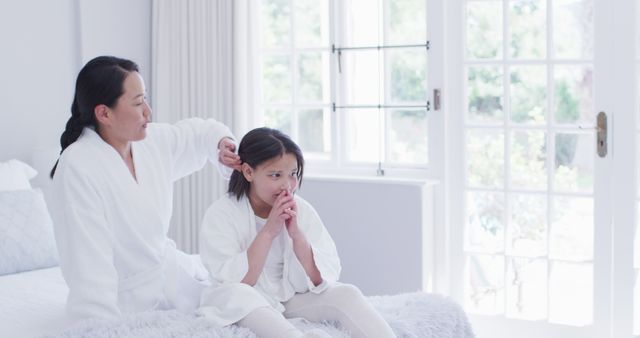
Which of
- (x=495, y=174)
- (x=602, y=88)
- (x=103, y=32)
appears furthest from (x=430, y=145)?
(x=103, y=32)

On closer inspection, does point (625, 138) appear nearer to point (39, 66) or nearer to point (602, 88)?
point (602, 88)

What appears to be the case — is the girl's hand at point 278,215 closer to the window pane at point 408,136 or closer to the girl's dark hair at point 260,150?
the girl's dark hair at point 260,150

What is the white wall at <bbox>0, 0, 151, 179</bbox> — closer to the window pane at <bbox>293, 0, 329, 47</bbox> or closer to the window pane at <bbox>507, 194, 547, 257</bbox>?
the window pane at <bbox>293, 0, 329, 47</bbox>

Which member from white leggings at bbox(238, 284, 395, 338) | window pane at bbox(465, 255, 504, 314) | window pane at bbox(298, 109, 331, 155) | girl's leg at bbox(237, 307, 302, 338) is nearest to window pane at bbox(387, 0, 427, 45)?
window pane at bbox(298, 109, 331, 155)

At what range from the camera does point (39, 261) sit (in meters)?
3.51

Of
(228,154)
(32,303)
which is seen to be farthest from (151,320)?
(32,303)

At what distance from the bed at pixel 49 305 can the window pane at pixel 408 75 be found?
5.20ft

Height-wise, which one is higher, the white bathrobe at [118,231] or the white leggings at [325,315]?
the white bathrobe at [118,231]

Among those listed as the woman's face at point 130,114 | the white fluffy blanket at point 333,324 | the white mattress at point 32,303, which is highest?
the woman's face at point 130,114

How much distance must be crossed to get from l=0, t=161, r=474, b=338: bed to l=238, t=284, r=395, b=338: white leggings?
0.03 meters

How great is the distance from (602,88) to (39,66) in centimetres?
243

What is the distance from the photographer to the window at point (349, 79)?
13.9 ft

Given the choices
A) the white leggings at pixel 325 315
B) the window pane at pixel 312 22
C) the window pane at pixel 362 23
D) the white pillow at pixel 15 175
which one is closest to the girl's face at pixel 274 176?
the white leggings at pixel 325 315

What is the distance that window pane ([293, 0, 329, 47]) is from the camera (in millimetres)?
4426
